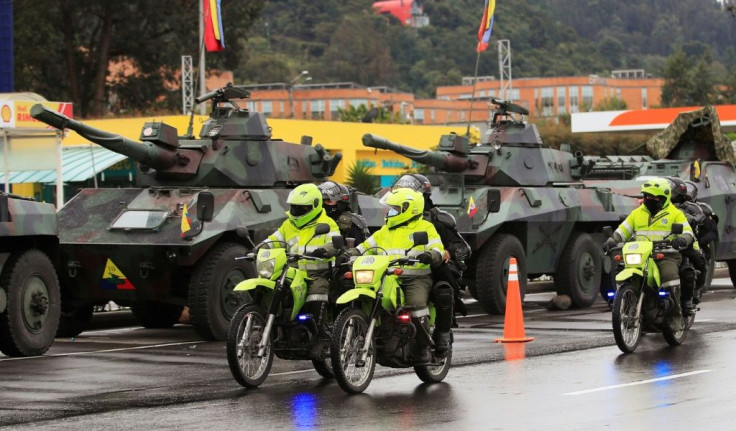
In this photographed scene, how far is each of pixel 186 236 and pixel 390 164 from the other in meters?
30.9

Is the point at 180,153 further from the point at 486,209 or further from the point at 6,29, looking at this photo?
the point at 6,29

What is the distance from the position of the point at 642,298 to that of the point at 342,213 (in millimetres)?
3150

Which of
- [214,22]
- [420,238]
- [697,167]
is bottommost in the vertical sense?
[420,238]

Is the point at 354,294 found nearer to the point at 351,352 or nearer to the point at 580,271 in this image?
the point at 351,352

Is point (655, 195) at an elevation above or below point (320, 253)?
above

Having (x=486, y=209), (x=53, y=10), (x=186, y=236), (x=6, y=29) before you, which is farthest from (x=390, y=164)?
(x=186, y=236)

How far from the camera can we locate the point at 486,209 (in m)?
21.6

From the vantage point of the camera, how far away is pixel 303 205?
13.7m

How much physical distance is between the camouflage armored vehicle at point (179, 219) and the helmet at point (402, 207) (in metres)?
4.75

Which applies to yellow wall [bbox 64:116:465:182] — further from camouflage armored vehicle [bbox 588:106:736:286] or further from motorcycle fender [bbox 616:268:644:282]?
motorcycle fender [bbox 616:268:644:282]

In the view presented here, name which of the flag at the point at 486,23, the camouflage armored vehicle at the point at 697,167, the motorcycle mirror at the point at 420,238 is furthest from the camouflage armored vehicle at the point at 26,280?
the flag at the point at 486,23

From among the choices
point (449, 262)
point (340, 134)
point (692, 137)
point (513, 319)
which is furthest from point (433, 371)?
point (340, 134)

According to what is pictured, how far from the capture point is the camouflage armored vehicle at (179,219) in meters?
18.0

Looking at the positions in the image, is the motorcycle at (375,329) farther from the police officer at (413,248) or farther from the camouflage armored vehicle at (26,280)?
the camouflage armored vehicle at (26,280)
